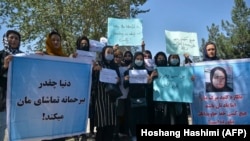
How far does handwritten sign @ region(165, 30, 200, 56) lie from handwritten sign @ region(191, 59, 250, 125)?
0.56 metres

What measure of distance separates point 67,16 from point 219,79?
8.88 metres

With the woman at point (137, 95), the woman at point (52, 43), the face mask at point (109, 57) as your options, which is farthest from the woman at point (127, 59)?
the woman at point (52, 43)

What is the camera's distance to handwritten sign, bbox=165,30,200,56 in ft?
19.4

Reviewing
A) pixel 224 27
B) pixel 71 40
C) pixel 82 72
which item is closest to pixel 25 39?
pixel 71 40

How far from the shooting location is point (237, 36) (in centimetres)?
2509

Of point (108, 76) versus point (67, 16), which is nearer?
point (108, 76)

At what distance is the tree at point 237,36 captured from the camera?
2458 cm

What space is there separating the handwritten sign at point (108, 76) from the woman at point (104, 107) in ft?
0.29

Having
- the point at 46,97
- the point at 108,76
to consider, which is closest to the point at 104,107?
the point at 108,76

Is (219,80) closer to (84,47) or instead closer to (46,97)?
(84,47)

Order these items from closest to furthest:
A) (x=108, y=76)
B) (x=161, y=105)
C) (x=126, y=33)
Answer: (x=108, y=76) → (x=161, y=105) → (x=126, y=33)

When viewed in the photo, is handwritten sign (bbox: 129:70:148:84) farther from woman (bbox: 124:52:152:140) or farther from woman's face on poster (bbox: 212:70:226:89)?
woman's face on poster (bbox: 212:70:226:89)

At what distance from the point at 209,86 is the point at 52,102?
246cm

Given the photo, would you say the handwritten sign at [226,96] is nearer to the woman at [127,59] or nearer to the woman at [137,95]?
the woman at [137,95]
